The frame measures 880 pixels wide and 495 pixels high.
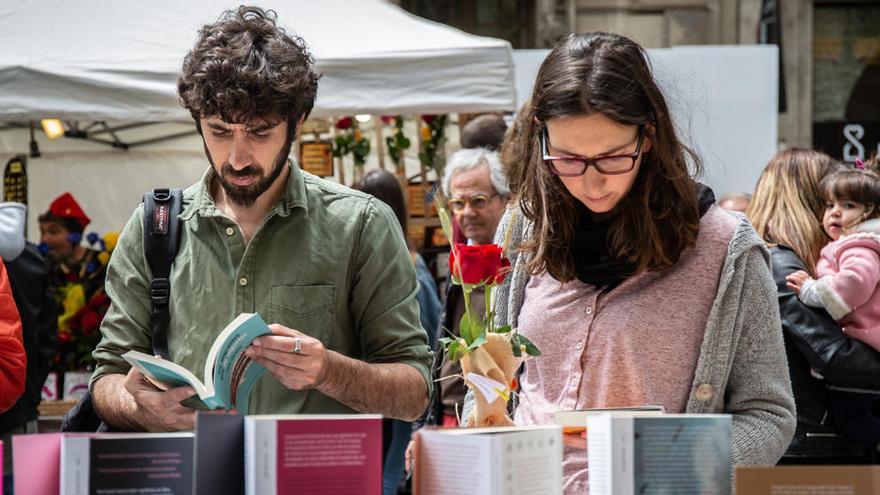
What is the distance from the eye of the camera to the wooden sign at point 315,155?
6125 millimetres

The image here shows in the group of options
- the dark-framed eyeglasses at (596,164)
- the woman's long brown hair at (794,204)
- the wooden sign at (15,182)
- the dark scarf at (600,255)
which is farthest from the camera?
the wooden sign at (15,182)

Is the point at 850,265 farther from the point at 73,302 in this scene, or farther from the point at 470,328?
the point at 73,302

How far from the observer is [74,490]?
5.81ft

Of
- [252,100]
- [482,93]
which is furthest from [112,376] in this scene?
[482,93]

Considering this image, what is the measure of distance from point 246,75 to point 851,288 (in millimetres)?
2732

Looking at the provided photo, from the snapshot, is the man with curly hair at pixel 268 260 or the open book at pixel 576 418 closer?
the open book at pixel 576 418

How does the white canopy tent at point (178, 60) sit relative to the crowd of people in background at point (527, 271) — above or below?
above

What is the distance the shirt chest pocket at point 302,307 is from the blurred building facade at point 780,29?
29.2 ft

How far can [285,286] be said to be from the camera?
98.8 inches

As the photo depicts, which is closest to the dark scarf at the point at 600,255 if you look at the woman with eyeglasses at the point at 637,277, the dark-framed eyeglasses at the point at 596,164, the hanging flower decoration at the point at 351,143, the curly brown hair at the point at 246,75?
the woman with eyeglasses at the point at 637,277

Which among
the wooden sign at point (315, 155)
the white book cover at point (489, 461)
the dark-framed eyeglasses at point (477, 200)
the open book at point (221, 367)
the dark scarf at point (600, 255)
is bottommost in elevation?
the white book cover at point (489, 461)

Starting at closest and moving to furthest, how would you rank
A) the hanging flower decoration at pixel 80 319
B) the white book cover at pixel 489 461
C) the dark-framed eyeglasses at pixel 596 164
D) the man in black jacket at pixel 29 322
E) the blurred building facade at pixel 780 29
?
the white book cover at pixel 489 461
the dark-framed eyeglasses at pixel 596 164
the man in black jacket at pixel 29 322
the hanging flower decoration at pixel 80 319
the blurred building facade at pixel 780 29

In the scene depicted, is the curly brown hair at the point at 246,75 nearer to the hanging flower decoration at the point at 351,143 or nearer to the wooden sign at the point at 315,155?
the wooden sign at the point at 315,155

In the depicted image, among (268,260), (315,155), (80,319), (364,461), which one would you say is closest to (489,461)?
(364,461)
